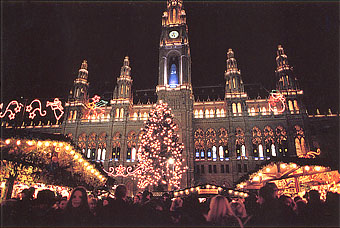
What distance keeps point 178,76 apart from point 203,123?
1159cm

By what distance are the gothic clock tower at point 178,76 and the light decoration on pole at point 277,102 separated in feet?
51.2

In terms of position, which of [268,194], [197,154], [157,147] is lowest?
[268,194]

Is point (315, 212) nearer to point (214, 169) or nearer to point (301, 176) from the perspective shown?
point (301, 176)

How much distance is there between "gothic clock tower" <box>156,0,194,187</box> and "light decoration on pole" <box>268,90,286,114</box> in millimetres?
15607

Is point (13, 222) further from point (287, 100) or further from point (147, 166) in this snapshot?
point (287, 100)

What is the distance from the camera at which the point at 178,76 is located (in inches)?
1898

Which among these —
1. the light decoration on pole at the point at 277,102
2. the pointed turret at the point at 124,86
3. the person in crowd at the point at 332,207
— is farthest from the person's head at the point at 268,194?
the pointed turret at the point at 124,86

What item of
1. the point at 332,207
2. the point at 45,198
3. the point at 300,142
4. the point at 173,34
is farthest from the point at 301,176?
the point at 173,34

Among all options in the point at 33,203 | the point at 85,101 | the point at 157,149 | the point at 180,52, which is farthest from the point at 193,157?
the point at 33,203

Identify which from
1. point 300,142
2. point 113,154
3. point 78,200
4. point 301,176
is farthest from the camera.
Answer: point 113,154

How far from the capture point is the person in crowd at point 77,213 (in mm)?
4988

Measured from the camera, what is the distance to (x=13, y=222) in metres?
5.26

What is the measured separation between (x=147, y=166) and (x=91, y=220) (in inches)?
997

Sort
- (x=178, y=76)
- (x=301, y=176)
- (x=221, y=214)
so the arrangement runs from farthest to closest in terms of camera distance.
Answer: (x=178, y=76)
(x=301, y=176)
(x=221, y=214)
